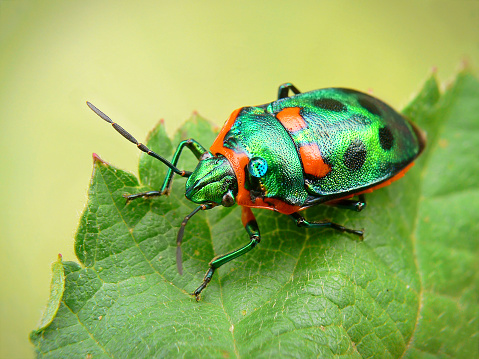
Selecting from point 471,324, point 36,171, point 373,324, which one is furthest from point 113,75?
point 471,324

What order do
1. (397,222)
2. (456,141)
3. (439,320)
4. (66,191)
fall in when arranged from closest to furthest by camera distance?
(439,320) → (397,222) → (456,141) → (66,191)

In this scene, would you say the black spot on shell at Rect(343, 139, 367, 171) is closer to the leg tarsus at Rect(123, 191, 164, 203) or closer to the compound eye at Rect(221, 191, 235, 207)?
the compound eye at Rect(221, 191, 235, 207)

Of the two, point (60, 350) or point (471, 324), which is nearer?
point (60, 350)

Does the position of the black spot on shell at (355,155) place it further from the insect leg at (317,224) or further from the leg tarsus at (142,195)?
the leg tarsus at (142,195)

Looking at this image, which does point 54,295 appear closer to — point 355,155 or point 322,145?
point 322,145

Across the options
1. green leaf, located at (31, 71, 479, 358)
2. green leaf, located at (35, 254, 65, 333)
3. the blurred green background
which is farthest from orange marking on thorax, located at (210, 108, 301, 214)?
the blurred green background

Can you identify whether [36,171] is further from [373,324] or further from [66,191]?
[373,324]

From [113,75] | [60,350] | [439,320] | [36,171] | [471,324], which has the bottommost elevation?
[471,324]
